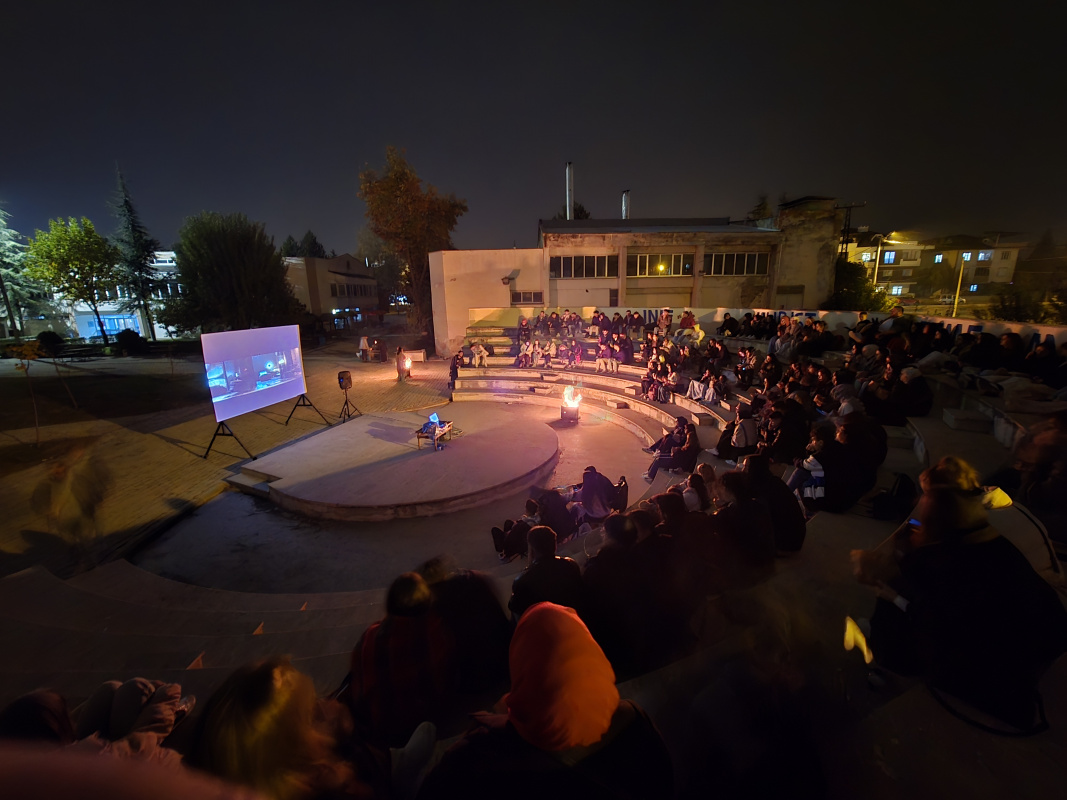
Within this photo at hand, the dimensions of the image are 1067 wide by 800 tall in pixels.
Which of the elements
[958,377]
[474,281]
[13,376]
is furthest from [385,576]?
[13,376]

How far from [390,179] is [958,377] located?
28.0m

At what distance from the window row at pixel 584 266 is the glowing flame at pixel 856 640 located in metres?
20.1

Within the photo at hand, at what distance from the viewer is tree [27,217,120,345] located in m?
27.1

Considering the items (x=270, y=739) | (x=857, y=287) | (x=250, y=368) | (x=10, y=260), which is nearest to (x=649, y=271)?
(x=857, y=287)

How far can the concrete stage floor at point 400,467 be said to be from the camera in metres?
7.03

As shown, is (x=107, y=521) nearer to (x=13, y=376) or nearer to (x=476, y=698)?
(x=476, y=698)

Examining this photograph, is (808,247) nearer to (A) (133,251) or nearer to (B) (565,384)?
(B) (565,384)

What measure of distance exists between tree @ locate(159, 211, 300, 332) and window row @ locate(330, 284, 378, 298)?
44.9 ft

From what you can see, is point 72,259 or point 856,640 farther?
point 72,259

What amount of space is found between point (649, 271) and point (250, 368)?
1818 centimetres

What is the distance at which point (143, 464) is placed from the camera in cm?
889

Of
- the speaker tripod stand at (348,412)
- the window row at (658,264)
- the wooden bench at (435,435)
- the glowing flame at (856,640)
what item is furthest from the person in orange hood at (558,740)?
the window row at (658,264)

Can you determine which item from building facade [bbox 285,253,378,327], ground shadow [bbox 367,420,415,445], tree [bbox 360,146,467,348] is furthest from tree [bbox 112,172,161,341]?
ground shadow [bbox 367,420,415,445]

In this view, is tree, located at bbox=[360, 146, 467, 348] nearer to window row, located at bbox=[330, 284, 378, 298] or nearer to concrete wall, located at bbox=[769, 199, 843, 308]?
window row, located at bbox=[330, 284, 378, 298]
